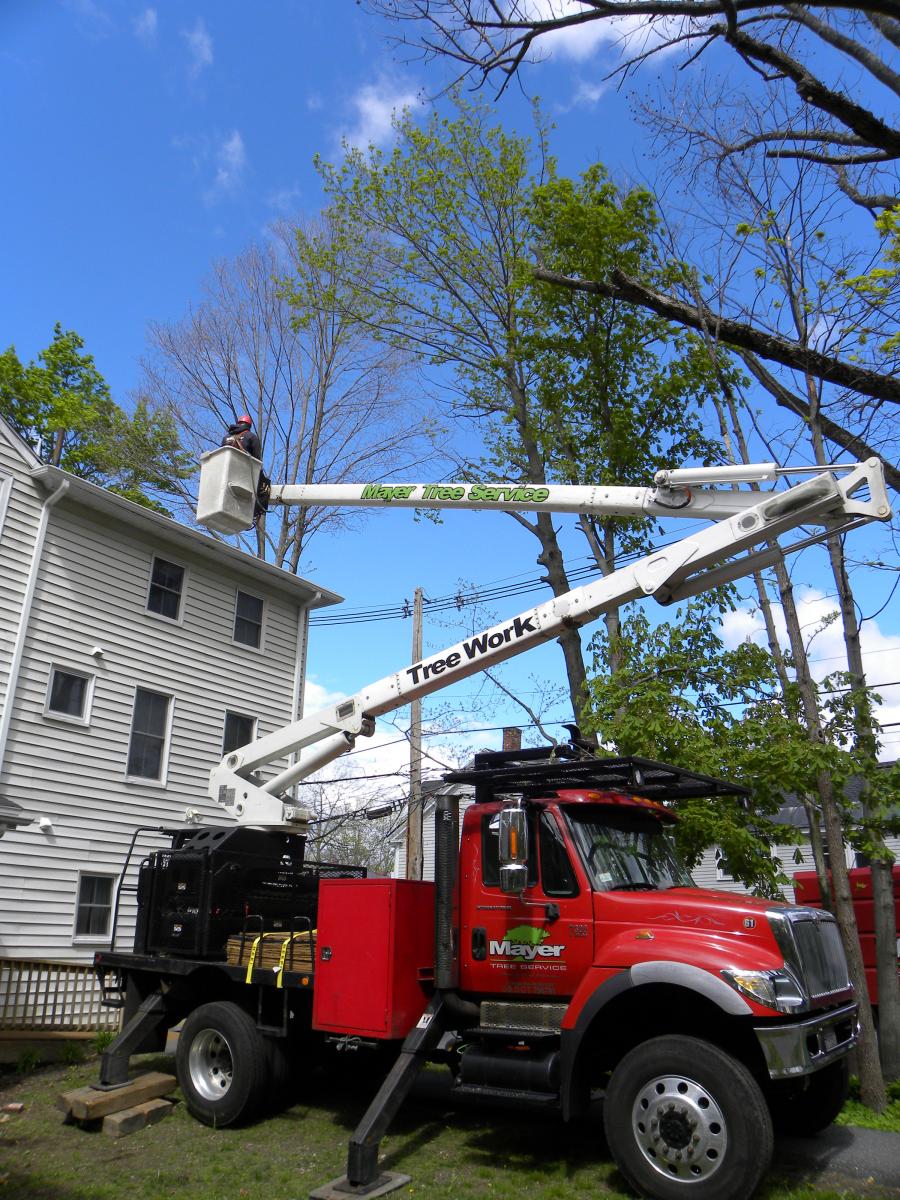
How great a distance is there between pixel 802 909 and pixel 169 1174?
4.95m

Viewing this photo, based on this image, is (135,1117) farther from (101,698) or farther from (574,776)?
(101,698)

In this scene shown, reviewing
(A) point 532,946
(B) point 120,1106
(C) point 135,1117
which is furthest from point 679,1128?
(B) point 120,1106

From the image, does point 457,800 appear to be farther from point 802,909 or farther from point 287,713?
point 287,713

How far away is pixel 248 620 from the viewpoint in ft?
57.0

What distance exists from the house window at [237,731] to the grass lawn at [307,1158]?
787 centimetres

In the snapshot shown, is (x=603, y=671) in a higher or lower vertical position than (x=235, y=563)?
lower

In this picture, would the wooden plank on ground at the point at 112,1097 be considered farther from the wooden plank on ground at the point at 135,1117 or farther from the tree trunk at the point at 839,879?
the tree trunk at the point at 839,879

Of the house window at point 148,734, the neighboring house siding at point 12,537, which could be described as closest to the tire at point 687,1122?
the neighboring house siding at point 12,537

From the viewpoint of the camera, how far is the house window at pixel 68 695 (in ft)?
43.8

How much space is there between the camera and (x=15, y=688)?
12758mm

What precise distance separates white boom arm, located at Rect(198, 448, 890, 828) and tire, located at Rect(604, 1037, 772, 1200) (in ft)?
11.0

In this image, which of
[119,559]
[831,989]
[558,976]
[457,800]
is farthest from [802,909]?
[119,559]

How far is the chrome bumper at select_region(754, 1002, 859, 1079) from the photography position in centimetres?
564

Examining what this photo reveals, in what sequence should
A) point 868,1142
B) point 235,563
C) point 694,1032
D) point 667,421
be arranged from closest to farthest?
point 694,1032, point 868,1142, point 667,421, point 235,563
